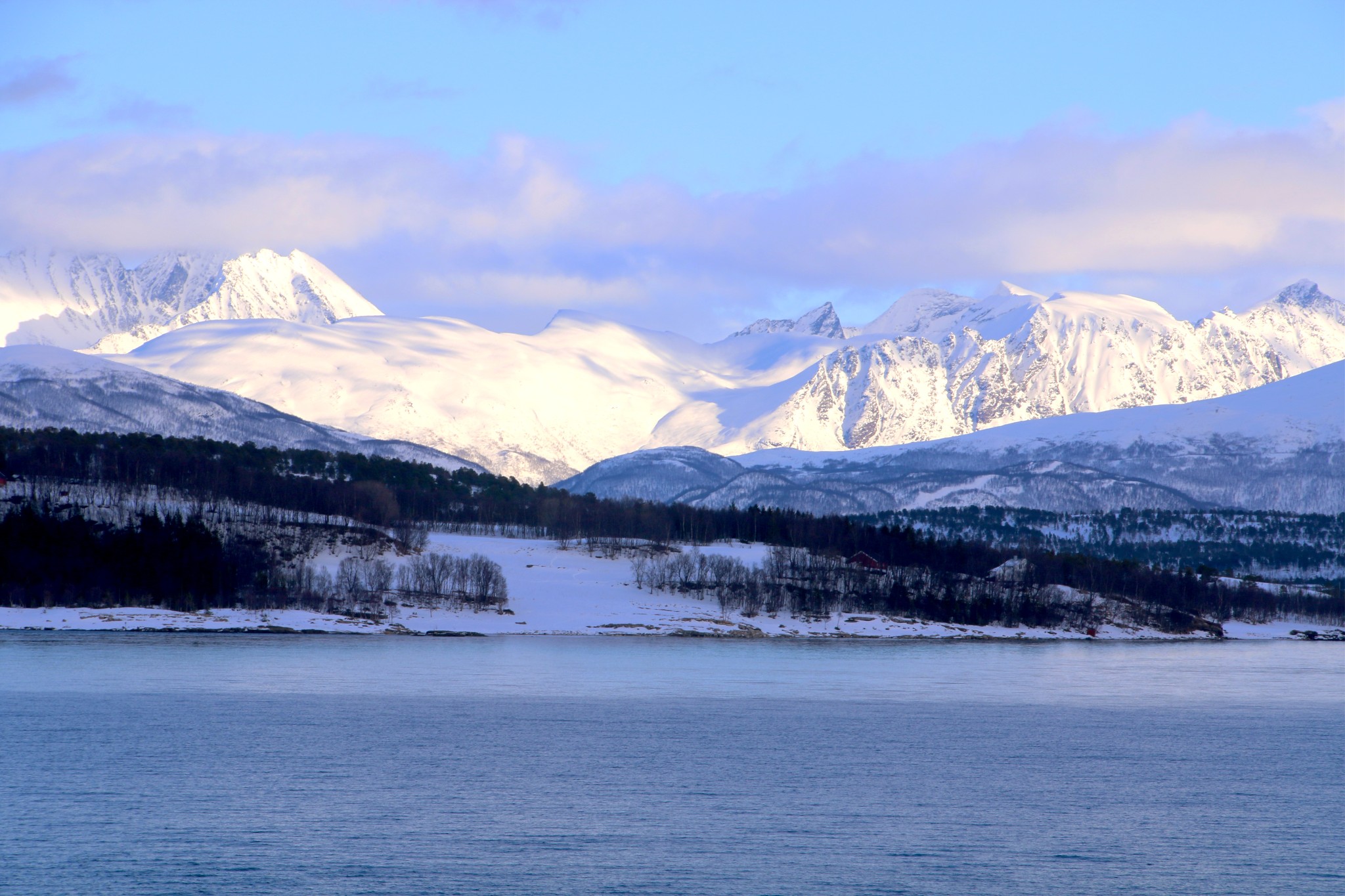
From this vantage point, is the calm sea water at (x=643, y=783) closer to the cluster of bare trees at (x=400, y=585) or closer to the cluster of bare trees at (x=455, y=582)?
the cluster of bare trees at (x=400, y=585)

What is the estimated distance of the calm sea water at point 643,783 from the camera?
47656 mm

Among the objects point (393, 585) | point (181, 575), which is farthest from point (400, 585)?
point (181, 575)

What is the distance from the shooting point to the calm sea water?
47.7 meters

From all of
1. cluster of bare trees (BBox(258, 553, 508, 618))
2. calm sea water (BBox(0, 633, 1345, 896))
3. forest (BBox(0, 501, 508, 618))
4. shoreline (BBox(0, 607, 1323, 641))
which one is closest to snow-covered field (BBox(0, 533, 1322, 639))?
shoreline (BBox(0, 607, 1323, 641))

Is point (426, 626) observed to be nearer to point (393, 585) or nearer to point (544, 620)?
point (544, 620)

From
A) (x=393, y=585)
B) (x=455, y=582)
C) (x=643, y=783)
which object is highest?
(x=455, y=582)

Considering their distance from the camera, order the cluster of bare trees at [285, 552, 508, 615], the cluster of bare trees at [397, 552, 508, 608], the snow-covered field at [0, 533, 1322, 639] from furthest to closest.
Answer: the cluster of bare trees at [397, 552, 508, 608], the cluster of bare trees at [285, 552, 508, 615], the snow-covered field at [0, 533, 1322, 639]

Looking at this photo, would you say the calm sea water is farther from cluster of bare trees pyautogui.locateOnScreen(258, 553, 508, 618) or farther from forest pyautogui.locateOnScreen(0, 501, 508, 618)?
cluster of bare trees pyautogui.locateOnScreen(258, 553, 508, 618)

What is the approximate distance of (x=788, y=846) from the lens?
51625 mm

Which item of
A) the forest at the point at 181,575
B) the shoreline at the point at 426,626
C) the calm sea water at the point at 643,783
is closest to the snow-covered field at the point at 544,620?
the shoreline at the point at 426,626

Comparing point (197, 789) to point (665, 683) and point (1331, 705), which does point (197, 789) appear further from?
point (1331, 705)

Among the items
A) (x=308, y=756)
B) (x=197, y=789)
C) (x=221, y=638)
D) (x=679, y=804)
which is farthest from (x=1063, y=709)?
(x=221, y=638)

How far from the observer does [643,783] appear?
63031mm

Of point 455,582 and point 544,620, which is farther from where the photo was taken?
point 455,582
